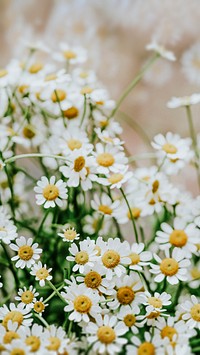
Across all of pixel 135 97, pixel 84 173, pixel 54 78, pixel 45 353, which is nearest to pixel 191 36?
pixel 135 97

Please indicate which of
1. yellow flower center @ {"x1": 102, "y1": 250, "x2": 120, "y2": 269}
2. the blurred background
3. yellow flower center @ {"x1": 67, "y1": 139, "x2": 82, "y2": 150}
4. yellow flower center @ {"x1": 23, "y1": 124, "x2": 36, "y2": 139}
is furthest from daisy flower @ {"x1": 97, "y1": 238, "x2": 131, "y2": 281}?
the blurred background

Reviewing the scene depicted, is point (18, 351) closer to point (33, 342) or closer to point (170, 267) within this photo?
point (33, 342)

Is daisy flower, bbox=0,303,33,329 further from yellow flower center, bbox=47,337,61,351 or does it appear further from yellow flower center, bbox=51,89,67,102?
yellow flower center, bbox=51,89,67,102

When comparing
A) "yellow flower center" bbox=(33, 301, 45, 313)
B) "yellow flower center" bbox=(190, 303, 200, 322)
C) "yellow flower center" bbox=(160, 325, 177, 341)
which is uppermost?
"yellow flower center" bbox=(33, 301, 45, 313)

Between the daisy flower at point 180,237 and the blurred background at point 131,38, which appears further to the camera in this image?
the blurred background at point 131,38

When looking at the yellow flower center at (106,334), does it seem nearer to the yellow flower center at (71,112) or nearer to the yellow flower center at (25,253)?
the yellow flower center at (25,253)

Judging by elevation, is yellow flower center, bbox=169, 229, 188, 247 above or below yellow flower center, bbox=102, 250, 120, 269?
below

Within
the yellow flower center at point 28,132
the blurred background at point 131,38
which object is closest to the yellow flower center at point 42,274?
the yellow flower center at point 28,132

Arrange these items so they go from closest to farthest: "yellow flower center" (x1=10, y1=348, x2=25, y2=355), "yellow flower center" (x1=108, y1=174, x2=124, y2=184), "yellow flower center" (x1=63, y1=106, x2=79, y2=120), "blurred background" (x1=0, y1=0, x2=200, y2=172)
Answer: "yellow flower center" (x1=10, y1=348, x2=25, y2=355) < "yellow flower center" (x1=108, y1=174, x2=124, y2=184) < "yellow flower center" (x1=63, y1=106, x2=79, y2=120) < "blurred background" (x1=0, y1=0, x2=200, y2=172)
